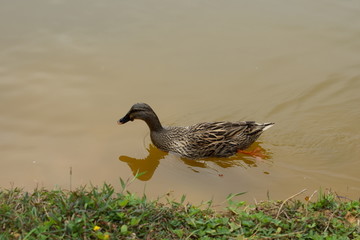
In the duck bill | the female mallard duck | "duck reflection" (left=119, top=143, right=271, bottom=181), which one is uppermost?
the duck bill

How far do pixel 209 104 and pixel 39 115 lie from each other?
292 cm

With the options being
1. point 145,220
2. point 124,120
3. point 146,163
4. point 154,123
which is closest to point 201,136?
point 154,123

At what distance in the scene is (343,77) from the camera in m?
9.53

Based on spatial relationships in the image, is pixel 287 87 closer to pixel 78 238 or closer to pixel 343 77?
pixel 343 77

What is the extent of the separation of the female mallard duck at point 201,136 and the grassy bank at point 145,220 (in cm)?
257

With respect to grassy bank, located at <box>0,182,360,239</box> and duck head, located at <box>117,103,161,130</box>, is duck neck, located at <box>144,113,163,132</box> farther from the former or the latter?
grassy bank, located at <box>0,182,360,239</box>

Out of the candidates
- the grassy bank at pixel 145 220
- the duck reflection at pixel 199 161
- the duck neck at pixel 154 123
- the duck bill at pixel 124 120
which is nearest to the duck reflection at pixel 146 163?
the duck reflection at pixel 199 161

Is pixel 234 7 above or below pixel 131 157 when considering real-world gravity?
above

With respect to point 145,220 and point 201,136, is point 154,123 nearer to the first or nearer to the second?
point 201,136

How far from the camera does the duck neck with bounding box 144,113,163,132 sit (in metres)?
8.12

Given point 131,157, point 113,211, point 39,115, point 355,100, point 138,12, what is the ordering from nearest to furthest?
point 113,211 < point 131,157 < point 39,115 < point 355,100 < point 138,12

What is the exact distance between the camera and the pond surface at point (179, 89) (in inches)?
288

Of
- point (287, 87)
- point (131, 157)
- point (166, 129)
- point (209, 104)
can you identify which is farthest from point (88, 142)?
point (287, 87)

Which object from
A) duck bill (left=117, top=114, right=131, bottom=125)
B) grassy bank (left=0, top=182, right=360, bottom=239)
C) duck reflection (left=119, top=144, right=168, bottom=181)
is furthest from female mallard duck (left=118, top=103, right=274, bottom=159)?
grassy bank (left=0, top=182, right=360, bottom=239)
